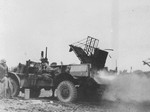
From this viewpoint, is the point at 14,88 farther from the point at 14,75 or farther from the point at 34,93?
the point at 34,93

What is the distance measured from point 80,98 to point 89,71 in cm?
158

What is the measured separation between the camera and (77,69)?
12023 mm

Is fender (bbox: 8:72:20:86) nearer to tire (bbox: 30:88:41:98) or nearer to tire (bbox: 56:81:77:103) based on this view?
tire (bbox: 30:88:41:98)

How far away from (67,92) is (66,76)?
71 cm

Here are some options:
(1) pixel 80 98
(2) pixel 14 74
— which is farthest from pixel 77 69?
(2) pixel 14 74

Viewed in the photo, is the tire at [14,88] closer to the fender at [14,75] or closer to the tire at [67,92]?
the fender at [14,75]

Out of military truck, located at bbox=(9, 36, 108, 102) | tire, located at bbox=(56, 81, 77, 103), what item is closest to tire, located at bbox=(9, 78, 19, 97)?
military truck, located at bbox=(9, 36, 108, 102)

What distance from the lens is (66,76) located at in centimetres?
1207

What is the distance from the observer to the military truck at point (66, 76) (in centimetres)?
1179

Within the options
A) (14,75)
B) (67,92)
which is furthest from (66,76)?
(14,75)

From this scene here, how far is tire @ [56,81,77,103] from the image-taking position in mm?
11508

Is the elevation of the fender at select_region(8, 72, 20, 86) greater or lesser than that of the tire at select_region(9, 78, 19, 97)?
greater

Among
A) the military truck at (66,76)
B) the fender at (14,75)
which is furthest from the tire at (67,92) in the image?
the fender at (14,75)

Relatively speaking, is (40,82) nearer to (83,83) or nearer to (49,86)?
(49,86)
